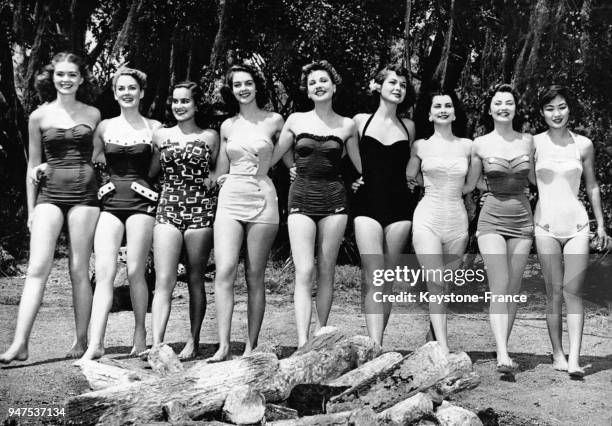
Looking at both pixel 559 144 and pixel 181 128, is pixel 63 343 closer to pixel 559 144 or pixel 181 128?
pixel 181 128

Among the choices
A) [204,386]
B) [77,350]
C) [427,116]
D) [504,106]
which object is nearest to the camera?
[204,386]

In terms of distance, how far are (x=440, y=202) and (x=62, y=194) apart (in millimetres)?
2433

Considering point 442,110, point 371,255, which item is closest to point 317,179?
point 371,255

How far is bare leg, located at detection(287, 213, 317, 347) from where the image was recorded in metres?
4.93

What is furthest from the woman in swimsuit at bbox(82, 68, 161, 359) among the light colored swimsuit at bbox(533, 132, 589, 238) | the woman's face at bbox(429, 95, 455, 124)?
the light colored swimsuit at bbox(533, 132, 589, 238)

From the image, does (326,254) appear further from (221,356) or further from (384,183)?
(221,356)

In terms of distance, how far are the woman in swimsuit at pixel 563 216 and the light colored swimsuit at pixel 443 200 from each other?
53cm

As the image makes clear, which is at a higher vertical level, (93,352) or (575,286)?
Result: (575,286)

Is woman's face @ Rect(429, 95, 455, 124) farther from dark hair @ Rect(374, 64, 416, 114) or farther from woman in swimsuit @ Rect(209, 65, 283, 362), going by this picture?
woman in swimsuit @ Rect(209, 65, 283, 362)

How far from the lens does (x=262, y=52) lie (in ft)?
30.6

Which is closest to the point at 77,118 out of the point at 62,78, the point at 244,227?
the point at 62,78

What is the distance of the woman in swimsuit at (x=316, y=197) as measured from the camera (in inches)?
194

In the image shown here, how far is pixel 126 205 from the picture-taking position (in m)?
5.06

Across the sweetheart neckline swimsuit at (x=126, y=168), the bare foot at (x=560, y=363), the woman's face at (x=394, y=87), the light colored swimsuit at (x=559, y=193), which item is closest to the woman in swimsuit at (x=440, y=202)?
the woman's face at (x=394, y=87)
